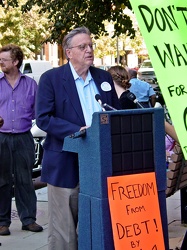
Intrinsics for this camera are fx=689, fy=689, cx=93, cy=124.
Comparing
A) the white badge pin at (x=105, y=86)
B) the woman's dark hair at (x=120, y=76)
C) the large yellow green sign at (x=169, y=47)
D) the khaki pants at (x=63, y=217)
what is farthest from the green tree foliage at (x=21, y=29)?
the large yellow green sign at (x=169, y=47)

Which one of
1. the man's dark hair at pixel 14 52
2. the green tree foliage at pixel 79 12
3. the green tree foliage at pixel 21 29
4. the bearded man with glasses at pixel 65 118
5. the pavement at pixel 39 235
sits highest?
the green tree foliage at pixel 21 29

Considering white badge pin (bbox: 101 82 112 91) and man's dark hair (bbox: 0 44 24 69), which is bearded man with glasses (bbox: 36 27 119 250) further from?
man's dark hair (bbox: 0 44 24 69)

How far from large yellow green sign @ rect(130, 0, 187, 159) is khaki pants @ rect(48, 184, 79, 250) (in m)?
1.69

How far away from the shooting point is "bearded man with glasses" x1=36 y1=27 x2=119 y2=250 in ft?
15.5

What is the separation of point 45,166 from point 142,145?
840mm

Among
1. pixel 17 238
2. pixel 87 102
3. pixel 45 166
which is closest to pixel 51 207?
pixel 45 166

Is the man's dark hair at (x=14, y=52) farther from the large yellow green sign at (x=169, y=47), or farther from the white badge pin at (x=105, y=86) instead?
the large yellow green sign at (x=169, y=47)

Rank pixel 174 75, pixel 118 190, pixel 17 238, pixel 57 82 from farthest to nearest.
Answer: pixel 17 238, pixel 57 82, pixel 118 190, pixel 174 75

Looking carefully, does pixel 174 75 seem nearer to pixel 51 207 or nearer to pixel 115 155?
pixel 115 155

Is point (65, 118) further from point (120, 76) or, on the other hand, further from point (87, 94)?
point (120, 76)

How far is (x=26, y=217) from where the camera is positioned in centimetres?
669

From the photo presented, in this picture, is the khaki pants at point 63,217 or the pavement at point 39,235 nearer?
the khaki pants at point 63,217

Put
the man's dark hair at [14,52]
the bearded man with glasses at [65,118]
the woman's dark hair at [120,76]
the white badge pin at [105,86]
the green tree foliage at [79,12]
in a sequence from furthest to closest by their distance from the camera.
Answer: the green tree foliage at [79,12] < the woman's dark hair at [120,76] < the man's dark hair at [14,52] < the white badge pin at [105,86] < the bearded man with glasses at [65,118]

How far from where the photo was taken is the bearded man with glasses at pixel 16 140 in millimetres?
6605
